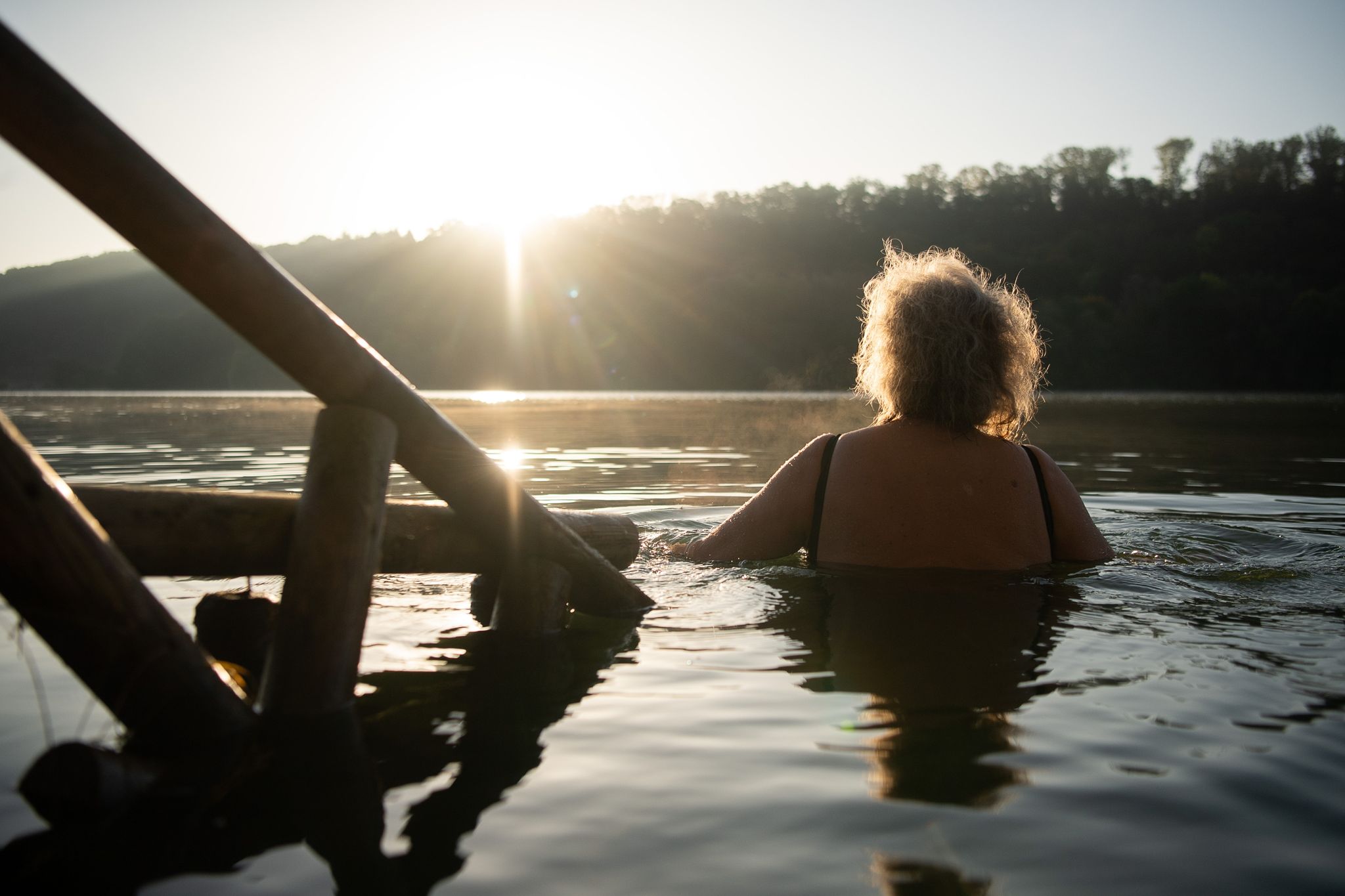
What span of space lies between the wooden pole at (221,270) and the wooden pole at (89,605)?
667 millimetres

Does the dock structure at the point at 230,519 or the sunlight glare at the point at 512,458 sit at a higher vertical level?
the dock structure at the point at 230,519

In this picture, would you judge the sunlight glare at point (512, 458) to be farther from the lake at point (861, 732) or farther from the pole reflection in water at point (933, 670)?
the pole reflection in water at point (933, 670)

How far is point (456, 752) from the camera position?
2.74 metres

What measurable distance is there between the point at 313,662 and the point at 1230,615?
3923 mm

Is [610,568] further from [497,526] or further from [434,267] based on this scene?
[434,267]

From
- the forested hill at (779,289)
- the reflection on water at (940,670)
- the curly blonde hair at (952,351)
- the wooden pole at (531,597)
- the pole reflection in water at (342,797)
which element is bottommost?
the pole reflection in water at (342,797)

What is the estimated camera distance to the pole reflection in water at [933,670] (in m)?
2.45

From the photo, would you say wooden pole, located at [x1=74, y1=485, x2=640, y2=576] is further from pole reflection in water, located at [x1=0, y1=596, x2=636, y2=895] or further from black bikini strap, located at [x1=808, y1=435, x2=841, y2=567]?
black bikini strap, located at [x1=808, y1=435, x2=841, y2=567]

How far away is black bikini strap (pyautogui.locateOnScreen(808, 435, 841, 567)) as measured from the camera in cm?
450

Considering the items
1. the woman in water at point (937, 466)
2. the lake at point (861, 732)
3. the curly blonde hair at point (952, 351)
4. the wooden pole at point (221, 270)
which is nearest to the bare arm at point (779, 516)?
the woman in water at point (937, 466)

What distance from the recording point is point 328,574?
2.81m

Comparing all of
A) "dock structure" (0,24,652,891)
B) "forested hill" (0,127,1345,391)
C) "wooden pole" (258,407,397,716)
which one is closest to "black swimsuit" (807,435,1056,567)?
"dock structure" (0,24,652,891)

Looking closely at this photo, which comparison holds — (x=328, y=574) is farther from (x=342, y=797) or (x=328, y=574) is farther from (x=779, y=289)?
(x=779, y=289)

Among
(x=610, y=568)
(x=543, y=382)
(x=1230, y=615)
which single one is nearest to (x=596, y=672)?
(x=610, y=568)
